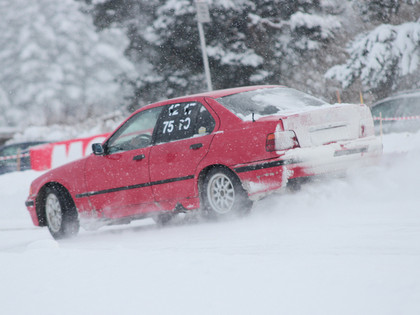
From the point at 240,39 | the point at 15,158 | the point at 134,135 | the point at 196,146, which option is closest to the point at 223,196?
the point at 196,146

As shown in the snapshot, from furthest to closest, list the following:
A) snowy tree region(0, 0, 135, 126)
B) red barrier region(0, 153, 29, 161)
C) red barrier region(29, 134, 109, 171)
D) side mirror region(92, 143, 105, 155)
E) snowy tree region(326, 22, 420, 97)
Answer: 1. snowy tree region(0, 0, 135, 126)
2. red barrier region(0, 153, 29, 161)
3. snowy tree region(326, 22, 420, 97)
4. red barrier region(29, 134, 109, 171)
5. side mirror region(92, 143, 105, 155)

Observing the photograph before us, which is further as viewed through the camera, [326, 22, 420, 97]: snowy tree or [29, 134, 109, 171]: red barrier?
[326, 22, 420, 97]: snowy tree

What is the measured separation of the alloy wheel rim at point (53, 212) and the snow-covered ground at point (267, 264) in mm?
1089

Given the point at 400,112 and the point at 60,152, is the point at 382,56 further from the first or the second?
the point at 60,152

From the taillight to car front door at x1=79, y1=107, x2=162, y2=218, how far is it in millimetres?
1642

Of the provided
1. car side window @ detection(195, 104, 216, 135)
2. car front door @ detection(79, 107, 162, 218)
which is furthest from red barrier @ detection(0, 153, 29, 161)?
car side window @ detection(195, 104, 216, 135)

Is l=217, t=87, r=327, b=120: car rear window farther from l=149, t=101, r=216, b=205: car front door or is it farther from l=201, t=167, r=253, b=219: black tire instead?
l=201, t=167, r=253, b=219: black tire

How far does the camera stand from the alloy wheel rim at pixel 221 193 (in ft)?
23.1

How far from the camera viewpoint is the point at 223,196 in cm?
709

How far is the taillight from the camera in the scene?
663 cm

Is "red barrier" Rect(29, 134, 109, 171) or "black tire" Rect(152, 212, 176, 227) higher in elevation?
"red barrier" Rect(29, 134, 109, 171)

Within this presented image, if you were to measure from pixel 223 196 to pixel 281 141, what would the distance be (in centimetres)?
91

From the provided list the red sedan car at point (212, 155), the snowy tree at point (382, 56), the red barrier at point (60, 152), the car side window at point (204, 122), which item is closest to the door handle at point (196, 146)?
the red sedan car at point (212, 155)

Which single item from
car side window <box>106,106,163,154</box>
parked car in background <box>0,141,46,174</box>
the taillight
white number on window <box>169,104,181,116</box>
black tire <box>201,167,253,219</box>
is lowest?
parked car in background <box>0,141,46,174</box>
